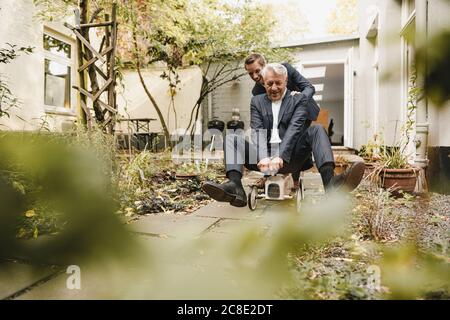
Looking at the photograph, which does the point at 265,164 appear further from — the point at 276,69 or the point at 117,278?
the point at 117,278

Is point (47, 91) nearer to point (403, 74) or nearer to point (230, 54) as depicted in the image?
point (230, 54)

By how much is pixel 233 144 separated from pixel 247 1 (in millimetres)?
4897

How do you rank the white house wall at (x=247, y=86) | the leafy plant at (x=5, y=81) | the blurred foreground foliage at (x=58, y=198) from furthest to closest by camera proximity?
the white house wall at (x=247, y=86), the leafy plant at (x=5, y=81), the blurred foreground foliage at (x=58, y=198)

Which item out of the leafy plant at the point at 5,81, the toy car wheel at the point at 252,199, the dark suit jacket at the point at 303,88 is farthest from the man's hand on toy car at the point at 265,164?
the leafy plant at the point at 5,81

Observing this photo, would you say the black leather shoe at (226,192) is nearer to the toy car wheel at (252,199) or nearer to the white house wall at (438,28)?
the toy car wheel at (252,199)

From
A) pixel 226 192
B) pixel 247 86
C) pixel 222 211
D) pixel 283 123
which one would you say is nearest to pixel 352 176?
pixel 283 123

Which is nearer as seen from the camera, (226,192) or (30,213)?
(30,213)

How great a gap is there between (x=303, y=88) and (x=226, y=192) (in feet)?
4.18

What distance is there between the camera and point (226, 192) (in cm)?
246

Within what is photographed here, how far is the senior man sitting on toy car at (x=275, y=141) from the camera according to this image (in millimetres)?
2432

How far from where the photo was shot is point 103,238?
1.05 feet

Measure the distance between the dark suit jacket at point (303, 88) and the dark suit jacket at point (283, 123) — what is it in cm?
14

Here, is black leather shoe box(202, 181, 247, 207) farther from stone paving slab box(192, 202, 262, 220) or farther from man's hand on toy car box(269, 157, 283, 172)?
man's hand on toy car box(269, 157, 283, 172)
